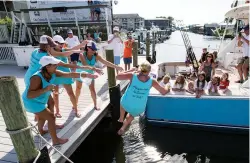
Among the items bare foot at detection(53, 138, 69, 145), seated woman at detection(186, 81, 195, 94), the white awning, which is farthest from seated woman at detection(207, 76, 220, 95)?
bare foot at detection(53, 138, 69, 145)

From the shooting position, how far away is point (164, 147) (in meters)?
4.67

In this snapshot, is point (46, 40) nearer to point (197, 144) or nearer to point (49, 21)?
point (197, 144)

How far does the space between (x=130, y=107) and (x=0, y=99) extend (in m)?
1.96

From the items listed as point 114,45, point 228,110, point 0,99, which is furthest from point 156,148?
point 114,45

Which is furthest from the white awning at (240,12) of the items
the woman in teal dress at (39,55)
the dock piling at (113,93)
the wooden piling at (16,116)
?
the wooden piling at (16,116)

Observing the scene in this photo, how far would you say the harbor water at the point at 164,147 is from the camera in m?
4.32

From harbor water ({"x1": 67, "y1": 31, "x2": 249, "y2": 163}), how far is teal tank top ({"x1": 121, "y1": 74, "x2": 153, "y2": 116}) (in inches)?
54.3

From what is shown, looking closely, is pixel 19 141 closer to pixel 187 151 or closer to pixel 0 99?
pixel 0 99

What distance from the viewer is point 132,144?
15.8ft

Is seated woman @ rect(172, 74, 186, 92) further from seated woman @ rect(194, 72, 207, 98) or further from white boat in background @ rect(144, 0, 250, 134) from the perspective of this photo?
seated woman @ rect(194, 72, 207, 98)

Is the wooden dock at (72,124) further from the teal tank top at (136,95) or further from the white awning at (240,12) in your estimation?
the white awning at (240,12)

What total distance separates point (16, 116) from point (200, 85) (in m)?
3.75

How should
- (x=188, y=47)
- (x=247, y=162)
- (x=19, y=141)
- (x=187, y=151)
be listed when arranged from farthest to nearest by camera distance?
1. (x=188, y=47)
2. (x=187, y=151)
3. (x=247, y=162)
4. (x=19, y=141)

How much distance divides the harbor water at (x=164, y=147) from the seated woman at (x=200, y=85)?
1.06 m
